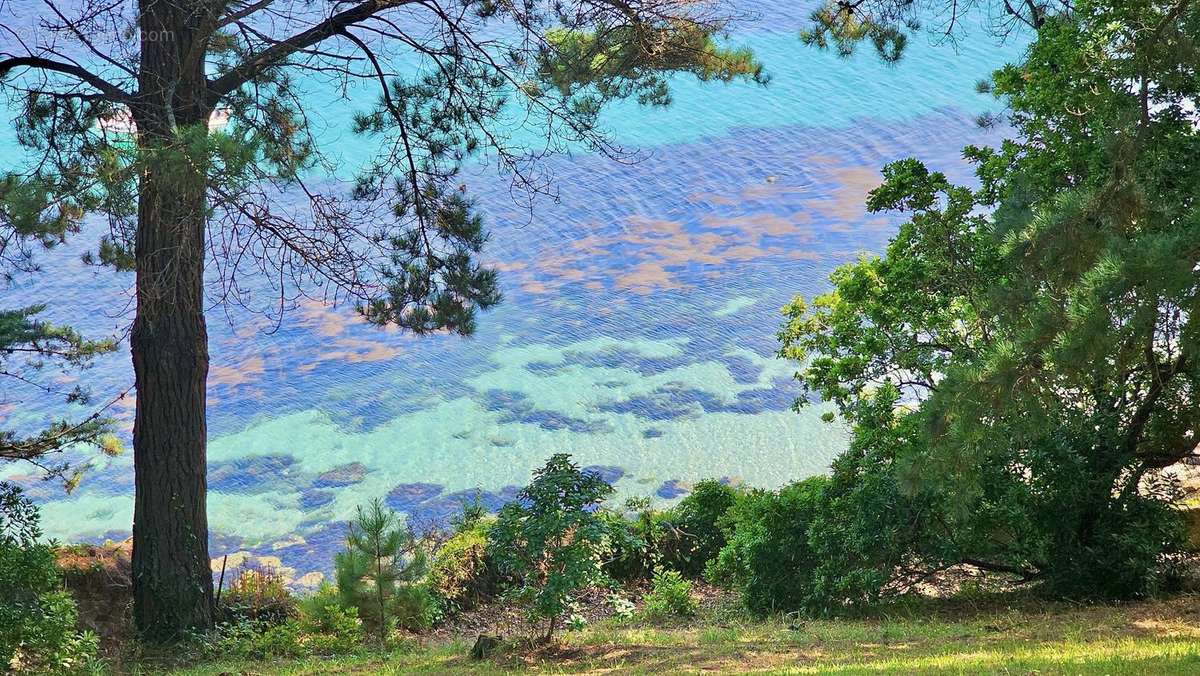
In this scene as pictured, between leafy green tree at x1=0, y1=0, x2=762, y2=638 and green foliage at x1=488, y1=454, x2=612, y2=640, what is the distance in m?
2.43

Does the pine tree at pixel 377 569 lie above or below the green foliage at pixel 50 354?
below

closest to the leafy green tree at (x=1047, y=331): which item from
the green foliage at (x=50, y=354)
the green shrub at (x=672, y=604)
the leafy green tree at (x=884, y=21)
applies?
the leafy green tree at (x=884, y=21)

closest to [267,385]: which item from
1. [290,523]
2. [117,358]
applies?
[117,358]

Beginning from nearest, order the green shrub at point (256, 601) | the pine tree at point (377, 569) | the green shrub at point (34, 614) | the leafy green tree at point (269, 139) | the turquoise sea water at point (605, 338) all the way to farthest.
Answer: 1. the green shrub at point (34, 614)
2. the leafy green tree at point (269, 139)
3. the pine tree at point (377, 569)
4. the green shrub at point (256, 601)
5. the turquoise sea water at point (605, 338)

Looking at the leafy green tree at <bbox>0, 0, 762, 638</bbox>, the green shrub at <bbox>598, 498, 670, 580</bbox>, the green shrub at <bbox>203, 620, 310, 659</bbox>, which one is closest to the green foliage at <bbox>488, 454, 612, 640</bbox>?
the leafy green tree at <bbox>0, 0, 762, 638</bbox>

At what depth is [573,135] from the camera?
35.8ft

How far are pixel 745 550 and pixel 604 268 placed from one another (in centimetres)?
2085

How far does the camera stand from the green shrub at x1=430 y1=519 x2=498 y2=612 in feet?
37.8

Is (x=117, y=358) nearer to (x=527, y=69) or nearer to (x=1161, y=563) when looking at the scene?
(x=527, y=69)

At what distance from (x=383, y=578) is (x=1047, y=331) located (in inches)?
240

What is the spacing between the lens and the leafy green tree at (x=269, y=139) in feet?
27.9

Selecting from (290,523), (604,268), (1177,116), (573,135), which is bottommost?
(290,523)

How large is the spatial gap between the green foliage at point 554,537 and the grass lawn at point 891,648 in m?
0.45

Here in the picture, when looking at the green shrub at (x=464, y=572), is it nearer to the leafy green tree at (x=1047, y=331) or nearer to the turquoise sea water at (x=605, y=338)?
the leafy green tree at (x=1047, y=331)
